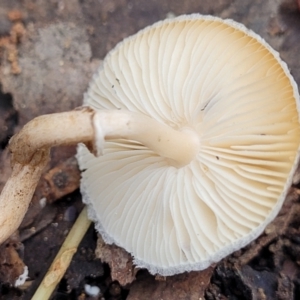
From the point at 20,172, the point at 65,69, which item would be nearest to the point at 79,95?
the point at 65,69

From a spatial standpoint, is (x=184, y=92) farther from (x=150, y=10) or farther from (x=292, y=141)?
(x=150, y=10)

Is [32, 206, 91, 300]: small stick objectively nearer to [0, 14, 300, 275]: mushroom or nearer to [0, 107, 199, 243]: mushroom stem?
[0, 14, 300, 275]: mushroom

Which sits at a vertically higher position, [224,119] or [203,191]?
[224,119]

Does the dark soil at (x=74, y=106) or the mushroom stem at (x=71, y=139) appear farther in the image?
the dark soil at (x=74, y=106)

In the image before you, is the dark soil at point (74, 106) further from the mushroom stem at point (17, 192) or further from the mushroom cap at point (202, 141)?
the mushroom stem at point (17, 192)

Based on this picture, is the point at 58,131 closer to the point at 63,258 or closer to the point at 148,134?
the point at 148,134

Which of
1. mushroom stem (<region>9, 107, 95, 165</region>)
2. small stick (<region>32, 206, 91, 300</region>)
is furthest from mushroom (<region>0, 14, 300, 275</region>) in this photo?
small stick (<region>32, 206, 91, 300</region>)

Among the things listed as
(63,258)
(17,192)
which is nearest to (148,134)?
(17,192)

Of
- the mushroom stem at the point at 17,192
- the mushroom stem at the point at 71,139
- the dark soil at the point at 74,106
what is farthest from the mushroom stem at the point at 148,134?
the dark soil at the point at 74,106
